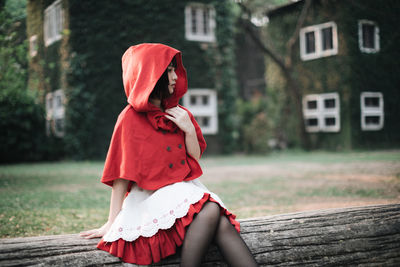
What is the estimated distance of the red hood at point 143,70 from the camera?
1.85m

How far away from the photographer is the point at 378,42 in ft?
16.8

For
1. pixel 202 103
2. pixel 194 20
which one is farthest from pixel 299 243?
pixel 202 103

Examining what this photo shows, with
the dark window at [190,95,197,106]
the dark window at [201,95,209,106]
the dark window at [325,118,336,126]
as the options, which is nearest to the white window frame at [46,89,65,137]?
the dark window at [190,95,197,106]

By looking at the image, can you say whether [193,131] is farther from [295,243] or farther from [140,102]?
[295,243]

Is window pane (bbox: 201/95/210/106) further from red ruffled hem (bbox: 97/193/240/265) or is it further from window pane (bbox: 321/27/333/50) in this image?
red ruffled hem (bbox: 97/193/240/265)

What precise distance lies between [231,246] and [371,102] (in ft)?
15.2

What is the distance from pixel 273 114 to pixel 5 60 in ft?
34.7

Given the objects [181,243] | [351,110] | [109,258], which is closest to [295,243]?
[181,243]

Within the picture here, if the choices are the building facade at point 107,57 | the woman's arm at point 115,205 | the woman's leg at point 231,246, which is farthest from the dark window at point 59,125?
the woman's leg at point 231,246

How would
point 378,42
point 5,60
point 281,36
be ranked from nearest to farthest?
1. point 5,60
2. point 378,42
3. point 281,36

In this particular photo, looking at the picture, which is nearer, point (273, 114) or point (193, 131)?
point (193, 131)

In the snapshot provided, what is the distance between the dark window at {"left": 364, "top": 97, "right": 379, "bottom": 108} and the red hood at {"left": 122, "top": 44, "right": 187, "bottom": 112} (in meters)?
4.39

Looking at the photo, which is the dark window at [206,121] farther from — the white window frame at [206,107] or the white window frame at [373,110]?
the white window frame at [373,110]

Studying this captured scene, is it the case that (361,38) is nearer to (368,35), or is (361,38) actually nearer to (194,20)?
(368,35)
